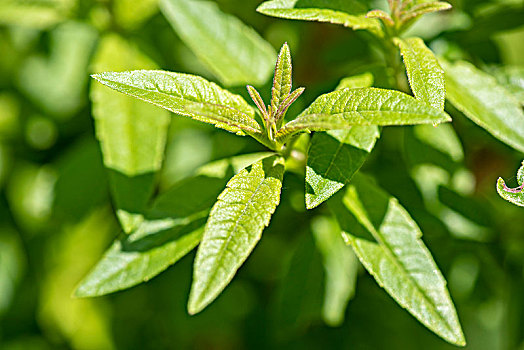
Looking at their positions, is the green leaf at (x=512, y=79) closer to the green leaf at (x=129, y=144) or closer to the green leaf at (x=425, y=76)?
the green leaf at (x=425, y=76)

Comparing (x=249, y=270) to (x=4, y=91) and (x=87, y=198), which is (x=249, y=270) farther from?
(x=4, y=91)

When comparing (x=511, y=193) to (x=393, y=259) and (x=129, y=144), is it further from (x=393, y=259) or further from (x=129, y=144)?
(x=129, y=144)

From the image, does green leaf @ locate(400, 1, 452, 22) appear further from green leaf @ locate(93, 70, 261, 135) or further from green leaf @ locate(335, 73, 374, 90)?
green leaf @ locate(93, 70, 261, 135)

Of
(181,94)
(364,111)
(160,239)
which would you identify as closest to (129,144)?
(160,239)

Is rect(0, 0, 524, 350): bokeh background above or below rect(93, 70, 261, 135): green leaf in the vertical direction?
below

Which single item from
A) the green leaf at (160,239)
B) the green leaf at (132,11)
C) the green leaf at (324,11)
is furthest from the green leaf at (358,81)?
the green leaf at (132,11)

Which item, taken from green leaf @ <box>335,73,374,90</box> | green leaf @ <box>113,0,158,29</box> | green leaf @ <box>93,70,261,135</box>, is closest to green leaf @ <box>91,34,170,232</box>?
green leaf @ <box>113,0,158,29</box>
